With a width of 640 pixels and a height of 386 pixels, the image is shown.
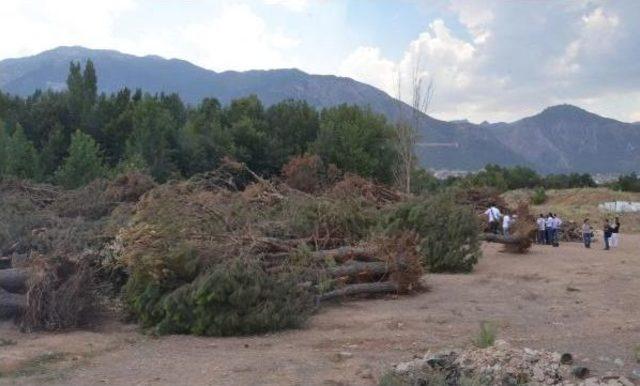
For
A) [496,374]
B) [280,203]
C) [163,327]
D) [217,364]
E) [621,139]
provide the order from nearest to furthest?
[496,374]
[217,364]
[163,327]
[280,203]
[621,139]

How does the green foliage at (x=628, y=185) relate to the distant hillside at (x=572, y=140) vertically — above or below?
below

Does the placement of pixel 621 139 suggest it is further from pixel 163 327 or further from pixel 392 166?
pixel 163 327

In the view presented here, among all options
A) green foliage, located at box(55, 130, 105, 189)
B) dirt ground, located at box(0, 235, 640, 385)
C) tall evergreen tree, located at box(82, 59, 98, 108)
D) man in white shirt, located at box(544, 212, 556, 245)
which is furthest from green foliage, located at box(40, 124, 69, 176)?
dirt ground, located at box(0, 235, 640, 385)

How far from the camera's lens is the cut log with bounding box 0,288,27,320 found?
38.4 ft

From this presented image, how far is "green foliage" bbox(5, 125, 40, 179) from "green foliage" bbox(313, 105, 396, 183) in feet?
48.0

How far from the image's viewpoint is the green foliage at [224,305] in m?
11.0

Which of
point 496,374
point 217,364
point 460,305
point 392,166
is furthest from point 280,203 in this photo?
point 392,166

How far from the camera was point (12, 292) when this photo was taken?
12.3 m

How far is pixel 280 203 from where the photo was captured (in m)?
17.1

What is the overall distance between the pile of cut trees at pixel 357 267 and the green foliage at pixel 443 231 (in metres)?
3.47

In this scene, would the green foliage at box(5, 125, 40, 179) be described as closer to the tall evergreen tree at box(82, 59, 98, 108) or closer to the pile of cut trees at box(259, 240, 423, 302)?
the tall evergreen tree at box(82, 59, 98, 108)

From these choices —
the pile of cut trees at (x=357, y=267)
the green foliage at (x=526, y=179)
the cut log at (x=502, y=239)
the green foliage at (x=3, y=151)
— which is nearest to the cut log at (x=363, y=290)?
the pile of cut trees at (x=357, y=267)

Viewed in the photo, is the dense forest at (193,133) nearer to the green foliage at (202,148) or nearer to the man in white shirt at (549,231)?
the green foliage at (202,148)

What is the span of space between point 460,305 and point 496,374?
228 inches
